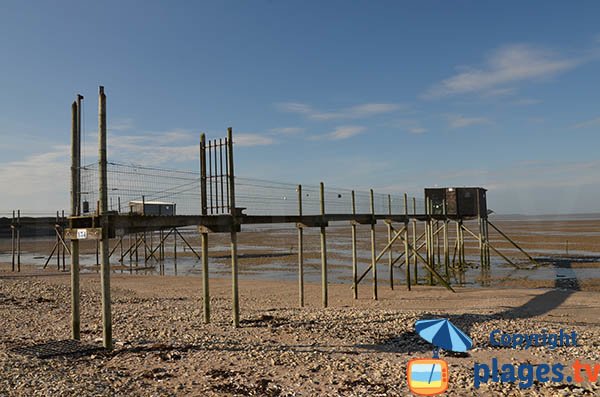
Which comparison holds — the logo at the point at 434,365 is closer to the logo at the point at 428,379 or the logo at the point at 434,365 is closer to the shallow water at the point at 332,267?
the logo at the point at 428,379

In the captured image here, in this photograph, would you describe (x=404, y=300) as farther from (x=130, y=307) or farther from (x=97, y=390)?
(x=97, y=390)

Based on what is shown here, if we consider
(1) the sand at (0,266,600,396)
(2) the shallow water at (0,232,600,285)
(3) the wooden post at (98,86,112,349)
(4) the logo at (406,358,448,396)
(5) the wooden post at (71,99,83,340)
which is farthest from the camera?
(2) the shallow water at (0,232,600,285)

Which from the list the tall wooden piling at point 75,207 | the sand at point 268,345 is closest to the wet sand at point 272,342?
the sand at point 268,345

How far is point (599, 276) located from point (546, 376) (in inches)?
857

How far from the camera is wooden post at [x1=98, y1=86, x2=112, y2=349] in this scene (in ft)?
32.2

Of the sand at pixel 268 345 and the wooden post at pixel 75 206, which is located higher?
the wooden post at pixel 75 206

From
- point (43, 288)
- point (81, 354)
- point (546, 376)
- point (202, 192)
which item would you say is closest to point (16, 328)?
point (81, 354)

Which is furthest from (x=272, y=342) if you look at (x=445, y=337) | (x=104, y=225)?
(x=104, y=225)

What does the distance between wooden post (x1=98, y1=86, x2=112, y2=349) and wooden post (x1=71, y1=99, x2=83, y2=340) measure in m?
1.33

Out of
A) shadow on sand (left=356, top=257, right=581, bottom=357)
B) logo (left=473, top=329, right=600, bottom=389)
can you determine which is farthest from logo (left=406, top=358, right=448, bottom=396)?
shadow on sand (left=356, top=257, right=581, bottom=357)

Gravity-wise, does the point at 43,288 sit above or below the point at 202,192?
below

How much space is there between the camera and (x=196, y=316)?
1447cm

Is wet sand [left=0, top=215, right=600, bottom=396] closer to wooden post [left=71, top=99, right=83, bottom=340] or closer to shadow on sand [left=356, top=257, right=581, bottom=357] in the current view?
shadow on sand [left=356, top=257, right=581, bottom=357]

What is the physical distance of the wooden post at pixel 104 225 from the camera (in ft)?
32.2
